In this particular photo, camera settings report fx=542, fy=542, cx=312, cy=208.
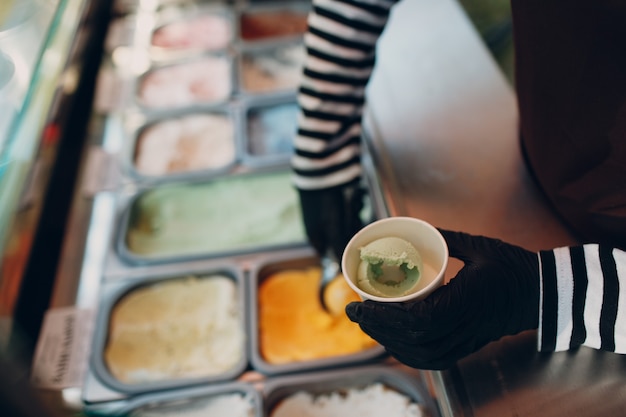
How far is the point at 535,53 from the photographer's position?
1.07m

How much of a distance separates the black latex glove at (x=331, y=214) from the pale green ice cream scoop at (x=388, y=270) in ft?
1.95

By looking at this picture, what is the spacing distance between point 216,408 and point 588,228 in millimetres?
1030

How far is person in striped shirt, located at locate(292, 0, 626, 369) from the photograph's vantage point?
3.11 ft

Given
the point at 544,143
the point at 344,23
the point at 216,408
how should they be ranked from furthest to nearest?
the point at 216,408
the point at 344,23
the point at 544,143

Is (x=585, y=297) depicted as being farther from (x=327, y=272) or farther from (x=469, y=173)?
(x=327, y=272)

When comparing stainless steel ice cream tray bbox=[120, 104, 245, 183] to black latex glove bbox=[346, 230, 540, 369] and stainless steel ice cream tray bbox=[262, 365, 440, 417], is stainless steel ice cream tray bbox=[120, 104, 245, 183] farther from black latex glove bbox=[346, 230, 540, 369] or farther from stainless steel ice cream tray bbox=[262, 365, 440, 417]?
black latex glove bbox=[346, 230, 540, 369]

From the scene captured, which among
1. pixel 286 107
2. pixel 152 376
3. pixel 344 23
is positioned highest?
pixel 344 23

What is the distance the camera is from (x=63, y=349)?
1612mm

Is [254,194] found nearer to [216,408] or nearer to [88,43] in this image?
[216,408]

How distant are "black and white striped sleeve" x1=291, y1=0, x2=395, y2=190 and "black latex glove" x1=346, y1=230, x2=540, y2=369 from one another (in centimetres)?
54

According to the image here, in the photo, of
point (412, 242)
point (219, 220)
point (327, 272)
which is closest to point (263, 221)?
point (219, 220)

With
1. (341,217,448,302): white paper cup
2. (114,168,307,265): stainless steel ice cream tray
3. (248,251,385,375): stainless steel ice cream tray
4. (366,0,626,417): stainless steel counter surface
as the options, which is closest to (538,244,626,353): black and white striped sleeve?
(366,0,626,417): stainless steel counter surface

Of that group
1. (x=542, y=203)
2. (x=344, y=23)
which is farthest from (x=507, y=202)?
(x=344, y=23)

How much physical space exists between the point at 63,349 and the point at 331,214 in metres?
0.89
